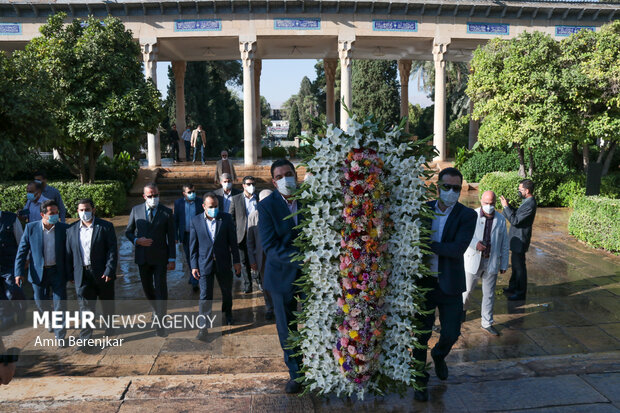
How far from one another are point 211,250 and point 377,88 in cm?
3251

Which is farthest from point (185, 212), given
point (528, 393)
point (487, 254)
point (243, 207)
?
point (528, 393)

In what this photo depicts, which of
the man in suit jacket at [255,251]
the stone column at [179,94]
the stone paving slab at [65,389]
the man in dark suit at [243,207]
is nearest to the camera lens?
the stone paving slab at [65,389]

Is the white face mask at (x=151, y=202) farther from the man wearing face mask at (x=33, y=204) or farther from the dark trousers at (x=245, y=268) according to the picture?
the man wearing face mask at (x=33, y=204)

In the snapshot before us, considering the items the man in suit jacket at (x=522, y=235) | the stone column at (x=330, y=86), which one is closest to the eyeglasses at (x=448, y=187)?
the man in suit jacket at (x=522, y=235)

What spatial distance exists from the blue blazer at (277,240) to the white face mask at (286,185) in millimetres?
91

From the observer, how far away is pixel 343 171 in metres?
4.23

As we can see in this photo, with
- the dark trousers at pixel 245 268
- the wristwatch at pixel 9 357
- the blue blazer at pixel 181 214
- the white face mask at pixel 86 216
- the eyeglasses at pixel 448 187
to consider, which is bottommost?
the dark trousers at pixel 245 268

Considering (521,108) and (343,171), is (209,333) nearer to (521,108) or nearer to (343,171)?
(343,171)

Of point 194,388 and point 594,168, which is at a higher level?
point 594,168

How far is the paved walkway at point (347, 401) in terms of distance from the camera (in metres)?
4.48

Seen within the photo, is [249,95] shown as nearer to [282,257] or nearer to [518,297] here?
[518,297]

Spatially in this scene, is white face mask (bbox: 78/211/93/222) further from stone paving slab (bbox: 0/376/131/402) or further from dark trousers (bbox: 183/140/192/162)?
dark trousers (bbox: 183/140/192/162)

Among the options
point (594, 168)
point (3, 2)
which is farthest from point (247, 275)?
point (3, 2)

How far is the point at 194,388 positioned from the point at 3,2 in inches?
879
